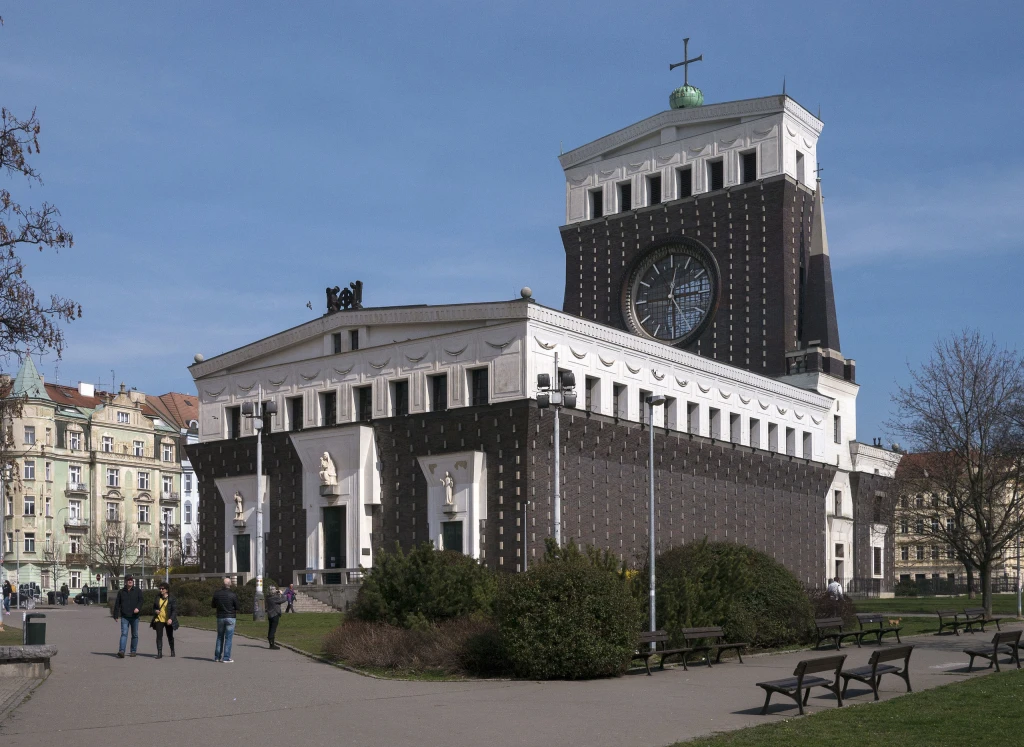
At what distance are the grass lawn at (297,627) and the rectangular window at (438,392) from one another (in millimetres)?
11556

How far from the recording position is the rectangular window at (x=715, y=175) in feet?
Answer: 257

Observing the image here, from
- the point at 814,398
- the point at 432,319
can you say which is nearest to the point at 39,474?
the point at 432,319

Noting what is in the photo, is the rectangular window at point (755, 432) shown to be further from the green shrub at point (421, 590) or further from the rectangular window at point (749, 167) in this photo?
the green shrub at point (421, 590)

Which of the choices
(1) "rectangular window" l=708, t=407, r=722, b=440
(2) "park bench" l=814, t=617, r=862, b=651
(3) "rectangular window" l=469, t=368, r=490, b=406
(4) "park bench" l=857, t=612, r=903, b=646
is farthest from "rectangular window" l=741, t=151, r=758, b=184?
(2) "park bench" l=814, t=617, r=862, b=651

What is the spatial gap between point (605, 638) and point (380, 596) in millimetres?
9772

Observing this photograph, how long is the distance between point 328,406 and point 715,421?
20229 mm

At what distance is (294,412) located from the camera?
63938 millimetres

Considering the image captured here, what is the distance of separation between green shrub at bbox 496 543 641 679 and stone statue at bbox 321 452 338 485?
3385 centimetres

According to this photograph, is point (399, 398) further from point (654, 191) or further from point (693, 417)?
point (654, 191)

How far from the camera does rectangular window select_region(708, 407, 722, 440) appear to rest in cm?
6575

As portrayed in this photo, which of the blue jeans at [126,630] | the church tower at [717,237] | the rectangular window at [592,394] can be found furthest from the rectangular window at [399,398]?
the blue jeans at [126,630]

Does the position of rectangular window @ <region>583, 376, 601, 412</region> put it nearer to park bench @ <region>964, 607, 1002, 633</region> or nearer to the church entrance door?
the church entrance door

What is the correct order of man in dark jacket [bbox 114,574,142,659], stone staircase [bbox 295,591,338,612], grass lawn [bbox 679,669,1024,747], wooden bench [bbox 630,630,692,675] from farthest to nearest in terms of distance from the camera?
stone staircase [bbox 295,591,338,612] → man in dark jacket [bbox 114,574,142,659] → wooden bench [bbox 630,630,692,675] → grass lawn [bbox 679,669,1024,747]

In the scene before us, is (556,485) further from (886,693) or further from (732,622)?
(886,693)
